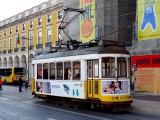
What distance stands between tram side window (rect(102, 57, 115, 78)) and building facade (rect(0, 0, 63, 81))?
1188 inches

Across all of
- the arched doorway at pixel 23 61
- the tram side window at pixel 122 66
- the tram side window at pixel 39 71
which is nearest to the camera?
the tram side window at pixel 122 66

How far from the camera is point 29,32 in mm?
52938

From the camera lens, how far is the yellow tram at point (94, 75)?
45.3 ft

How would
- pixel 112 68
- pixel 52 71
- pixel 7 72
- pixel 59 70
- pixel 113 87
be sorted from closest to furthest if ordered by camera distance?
pixel 113 87
pixel 112 68
pixel 59 70
pixel 52 71
pixel 7 72

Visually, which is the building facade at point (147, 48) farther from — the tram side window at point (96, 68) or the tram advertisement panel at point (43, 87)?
the tram side window at point (96, 68)

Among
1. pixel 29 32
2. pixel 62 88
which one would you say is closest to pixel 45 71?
pixel 62 88

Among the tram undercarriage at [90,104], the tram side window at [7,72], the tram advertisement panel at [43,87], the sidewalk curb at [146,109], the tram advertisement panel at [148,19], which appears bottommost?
the sidewalk curb at [146,109]

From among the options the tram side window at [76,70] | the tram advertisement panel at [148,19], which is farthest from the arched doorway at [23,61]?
the tram side window at [76,70]

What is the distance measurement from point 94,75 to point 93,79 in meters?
0.19

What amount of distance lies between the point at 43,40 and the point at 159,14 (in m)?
25.8

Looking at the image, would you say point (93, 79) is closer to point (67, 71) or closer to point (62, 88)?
point (67, 71)

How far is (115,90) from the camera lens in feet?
45.1

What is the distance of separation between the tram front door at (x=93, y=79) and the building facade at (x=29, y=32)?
97.3 feet

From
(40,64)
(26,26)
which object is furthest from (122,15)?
(26,26)
